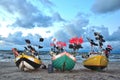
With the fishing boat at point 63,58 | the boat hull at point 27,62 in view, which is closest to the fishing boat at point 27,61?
the boat hull at point 27,62

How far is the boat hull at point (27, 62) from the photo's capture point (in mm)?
28431

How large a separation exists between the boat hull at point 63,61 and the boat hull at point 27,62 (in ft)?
6.04

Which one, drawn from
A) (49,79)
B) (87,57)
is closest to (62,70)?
(87,57)

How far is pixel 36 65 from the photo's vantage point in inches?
1152

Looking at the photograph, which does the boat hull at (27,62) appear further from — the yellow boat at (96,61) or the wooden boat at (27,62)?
the yellow boat at (96,61)

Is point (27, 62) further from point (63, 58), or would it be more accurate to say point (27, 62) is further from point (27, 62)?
point (63, 58)

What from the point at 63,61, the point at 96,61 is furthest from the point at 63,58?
the point at 96,61

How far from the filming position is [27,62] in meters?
28.5

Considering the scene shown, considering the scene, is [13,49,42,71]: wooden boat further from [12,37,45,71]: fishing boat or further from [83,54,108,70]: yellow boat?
[83,54,108,70]: yellow boat

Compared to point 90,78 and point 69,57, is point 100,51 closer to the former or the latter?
point 69,57

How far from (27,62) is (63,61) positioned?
3396mm

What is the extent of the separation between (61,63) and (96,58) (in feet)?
11.0

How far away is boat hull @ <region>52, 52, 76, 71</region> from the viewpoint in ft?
91.2

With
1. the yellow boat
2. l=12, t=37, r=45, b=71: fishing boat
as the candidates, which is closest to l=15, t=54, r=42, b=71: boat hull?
l=12, t=37, r=45, b=71: fishing boat
